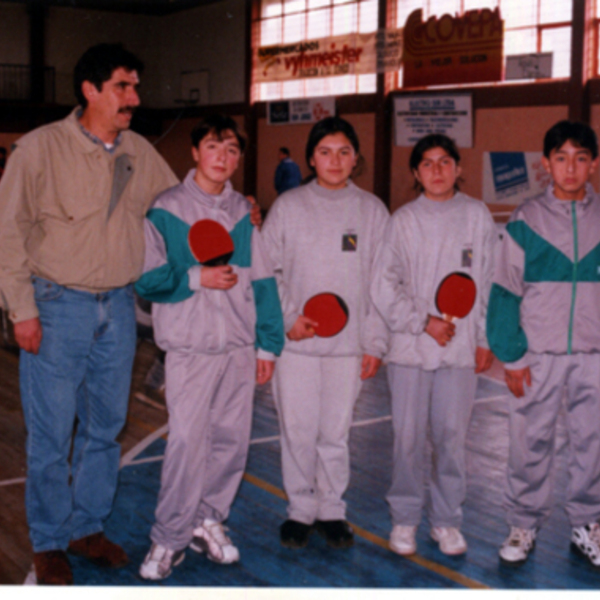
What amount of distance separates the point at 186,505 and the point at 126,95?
5.44 feet

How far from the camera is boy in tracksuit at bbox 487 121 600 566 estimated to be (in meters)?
3.56

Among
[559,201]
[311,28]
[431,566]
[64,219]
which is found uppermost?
[311,28]

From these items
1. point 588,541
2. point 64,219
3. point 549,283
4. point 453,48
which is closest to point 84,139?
point 64,219

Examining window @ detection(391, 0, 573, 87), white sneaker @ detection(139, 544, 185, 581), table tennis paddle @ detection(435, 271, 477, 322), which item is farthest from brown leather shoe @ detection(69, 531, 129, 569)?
window @ detection(391, 0, 573, 87)

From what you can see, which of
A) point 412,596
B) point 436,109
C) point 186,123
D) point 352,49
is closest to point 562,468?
point 412,596

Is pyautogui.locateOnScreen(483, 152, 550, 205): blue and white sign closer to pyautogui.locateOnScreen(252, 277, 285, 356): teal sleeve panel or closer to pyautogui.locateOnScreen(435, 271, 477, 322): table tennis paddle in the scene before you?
pyautogui.locateOnScreen(435, 271, 477, 322): table tennis paddle

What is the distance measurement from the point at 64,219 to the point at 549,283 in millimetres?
1986

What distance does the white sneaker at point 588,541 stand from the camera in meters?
3.65

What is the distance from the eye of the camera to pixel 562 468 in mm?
5000

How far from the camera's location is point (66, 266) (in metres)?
3.32

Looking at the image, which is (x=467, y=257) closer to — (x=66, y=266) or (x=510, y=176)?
(x=66, y=266)

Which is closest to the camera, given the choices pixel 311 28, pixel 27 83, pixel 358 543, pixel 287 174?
pixel 358 543

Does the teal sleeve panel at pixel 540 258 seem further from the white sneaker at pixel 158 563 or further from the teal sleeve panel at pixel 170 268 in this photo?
the white sneaker at pixel 158 563

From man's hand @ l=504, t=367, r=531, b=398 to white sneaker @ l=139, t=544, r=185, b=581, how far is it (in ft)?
5.14
